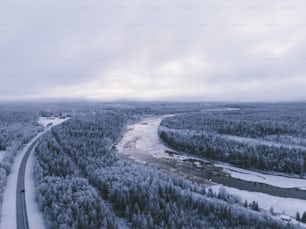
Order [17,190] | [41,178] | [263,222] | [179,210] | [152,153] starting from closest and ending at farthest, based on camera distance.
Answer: [263,222] < [179,210] < [17,190] < [41,178] < [152,153]

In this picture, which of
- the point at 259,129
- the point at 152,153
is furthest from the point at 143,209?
the point at 259,129

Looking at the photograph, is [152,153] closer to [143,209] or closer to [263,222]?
[143,209]

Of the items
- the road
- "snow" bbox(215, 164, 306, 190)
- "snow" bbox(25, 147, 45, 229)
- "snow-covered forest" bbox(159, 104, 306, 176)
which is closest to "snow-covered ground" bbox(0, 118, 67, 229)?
"snow" bbox(25, 147, 45, 229)

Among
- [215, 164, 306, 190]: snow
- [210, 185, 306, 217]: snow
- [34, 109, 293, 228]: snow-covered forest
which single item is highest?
[34, 109, 293, 228]: snow-covered forest

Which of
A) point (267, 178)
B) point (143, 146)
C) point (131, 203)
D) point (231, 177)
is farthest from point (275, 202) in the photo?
point (143, 146)

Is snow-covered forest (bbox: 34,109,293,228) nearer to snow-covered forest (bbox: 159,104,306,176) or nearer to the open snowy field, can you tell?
the open snowy field

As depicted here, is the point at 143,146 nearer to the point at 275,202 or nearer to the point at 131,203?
the point at 131,203

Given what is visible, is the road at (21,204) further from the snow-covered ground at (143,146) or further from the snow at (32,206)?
the snow-covered ground at (143,146)
